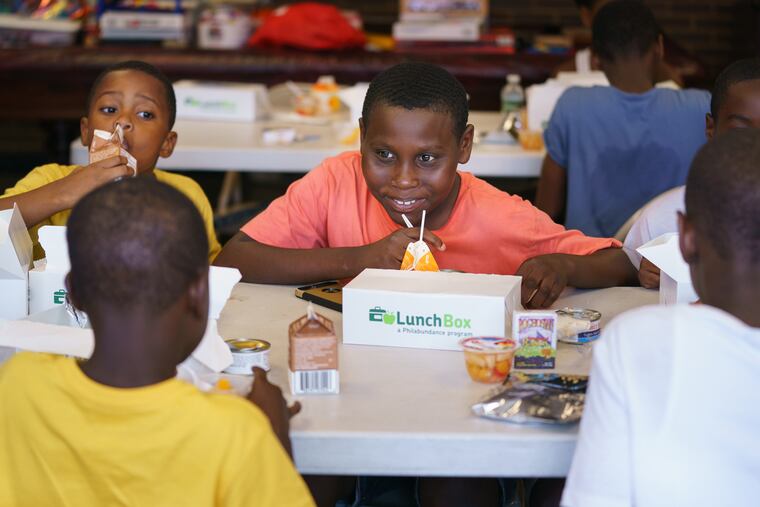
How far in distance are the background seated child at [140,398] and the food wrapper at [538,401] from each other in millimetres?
298

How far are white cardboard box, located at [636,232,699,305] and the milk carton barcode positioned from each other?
628mm

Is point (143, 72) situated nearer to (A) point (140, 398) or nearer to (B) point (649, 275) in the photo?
(B) point (649, 275)

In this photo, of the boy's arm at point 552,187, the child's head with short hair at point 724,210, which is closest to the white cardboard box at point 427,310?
the child's head with short hair at point 724,210

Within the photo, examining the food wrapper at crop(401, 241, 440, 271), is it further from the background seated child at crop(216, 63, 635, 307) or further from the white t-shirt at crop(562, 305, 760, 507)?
the white t-shirt at crop(562, 305, 760, 507)

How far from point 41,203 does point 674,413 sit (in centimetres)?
145

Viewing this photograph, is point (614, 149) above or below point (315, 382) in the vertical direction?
below

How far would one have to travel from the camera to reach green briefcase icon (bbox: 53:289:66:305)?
183 centimetres

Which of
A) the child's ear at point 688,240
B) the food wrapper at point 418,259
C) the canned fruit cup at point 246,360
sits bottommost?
the canned fruit cup at point 246,360

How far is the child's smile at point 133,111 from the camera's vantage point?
2578 mm

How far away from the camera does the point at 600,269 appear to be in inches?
84.9

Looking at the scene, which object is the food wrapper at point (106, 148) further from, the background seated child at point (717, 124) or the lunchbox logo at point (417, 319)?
the background seated child at point (717, 124)

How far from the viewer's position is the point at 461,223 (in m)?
2.29

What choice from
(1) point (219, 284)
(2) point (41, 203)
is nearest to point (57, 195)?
(2) point (41, 203)

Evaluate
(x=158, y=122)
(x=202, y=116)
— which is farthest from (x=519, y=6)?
(x=158, y=122)
